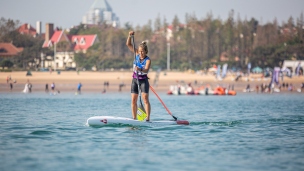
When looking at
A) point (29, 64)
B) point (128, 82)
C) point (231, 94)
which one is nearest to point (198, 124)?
point (231, 94)

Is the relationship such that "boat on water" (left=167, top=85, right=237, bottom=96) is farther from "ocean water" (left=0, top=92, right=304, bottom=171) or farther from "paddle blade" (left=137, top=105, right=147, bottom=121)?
"paddle blade" (left=137, top=105, right=147, bottom=121)

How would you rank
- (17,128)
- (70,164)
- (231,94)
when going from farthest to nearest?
(231,94)
(17,128)
(70,164)

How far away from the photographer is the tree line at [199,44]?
99506mm

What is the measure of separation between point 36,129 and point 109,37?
10281cm

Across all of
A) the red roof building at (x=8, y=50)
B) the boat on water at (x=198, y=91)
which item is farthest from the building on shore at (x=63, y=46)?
the boat on water at (x=198, y=91)

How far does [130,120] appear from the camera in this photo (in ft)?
56.2

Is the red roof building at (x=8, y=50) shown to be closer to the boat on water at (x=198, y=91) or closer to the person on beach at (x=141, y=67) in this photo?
the boat on water at (x=198, y=91)

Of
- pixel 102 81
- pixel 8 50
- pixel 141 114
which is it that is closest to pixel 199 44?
pixel 8 50

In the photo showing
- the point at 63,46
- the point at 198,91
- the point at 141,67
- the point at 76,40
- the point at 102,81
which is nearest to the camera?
the point at 141,67

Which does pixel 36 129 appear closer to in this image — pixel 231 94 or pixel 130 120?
pixel 130 120

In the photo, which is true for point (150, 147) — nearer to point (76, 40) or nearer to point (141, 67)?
point (141, 67)

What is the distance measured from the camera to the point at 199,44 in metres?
115

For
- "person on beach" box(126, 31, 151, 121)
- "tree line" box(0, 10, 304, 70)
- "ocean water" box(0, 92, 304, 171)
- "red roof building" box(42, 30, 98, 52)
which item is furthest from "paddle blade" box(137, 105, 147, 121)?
"red roof building" box(42, 30, 98, 52)

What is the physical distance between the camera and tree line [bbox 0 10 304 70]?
326 ft
